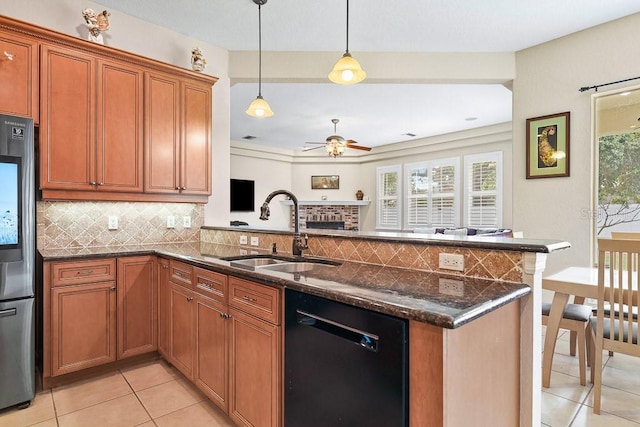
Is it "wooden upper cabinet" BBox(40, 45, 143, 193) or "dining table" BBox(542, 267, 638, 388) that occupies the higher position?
"wooden upper cabinet" BBox(40, 45, 143, 193)

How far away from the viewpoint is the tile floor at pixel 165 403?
6.90 feet

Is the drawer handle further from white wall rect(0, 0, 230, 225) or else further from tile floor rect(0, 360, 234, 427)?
white wall rect(0, 0, 230, 225)

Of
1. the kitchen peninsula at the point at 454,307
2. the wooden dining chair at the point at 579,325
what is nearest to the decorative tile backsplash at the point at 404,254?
the kitchen peninsula at the point at 454,307

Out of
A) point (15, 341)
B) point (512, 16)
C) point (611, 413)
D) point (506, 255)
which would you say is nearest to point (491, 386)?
point (506, 255)

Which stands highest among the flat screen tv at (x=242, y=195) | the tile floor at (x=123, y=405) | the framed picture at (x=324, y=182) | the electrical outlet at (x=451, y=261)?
the framed picture at (x=324, y=182)

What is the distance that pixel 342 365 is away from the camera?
4.47ft

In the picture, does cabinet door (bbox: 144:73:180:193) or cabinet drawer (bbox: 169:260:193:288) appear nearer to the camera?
cabinet drawer (bbox: 169:260:193:288)

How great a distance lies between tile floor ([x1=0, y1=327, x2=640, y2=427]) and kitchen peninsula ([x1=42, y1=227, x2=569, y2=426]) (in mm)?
519

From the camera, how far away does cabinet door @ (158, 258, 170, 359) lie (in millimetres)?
2695

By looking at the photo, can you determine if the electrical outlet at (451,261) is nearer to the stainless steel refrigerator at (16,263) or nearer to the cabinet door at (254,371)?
the cabinet door at (254,371)

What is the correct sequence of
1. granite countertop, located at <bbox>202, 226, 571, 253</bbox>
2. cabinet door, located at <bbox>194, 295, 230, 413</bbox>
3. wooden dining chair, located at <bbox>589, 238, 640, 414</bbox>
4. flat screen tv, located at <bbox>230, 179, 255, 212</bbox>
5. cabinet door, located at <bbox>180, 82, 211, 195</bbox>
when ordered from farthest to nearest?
flat screen tv, located at <bbox>230, 179, 255, 212</bbox>, cabinet door, located at <bbox>180, 82, 211, 195</bbox>, wooden dining chair, located at <bbox>589, 238, 640, 414</bbox>, cabinet door, located at <bbox>194, 295, 230, 413</bbox>, granite countertop, located at <bbox>202, 226, 571, 253</bbox>

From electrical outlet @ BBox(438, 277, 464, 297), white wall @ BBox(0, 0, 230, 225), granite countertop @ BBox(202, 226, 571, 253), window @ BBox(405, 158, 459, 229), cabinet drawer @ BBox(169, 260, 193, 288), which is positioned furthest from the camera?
window @ BBox(405, 158, 459, 229)

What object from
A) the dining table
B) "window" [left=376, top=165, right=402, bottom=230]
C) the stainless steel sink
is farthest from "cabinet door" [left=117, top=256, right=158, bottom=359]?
"window" [left=376, top=165, right=402, bottom=230]

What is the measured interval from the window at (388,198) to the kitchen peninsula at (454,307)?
7025 mm
